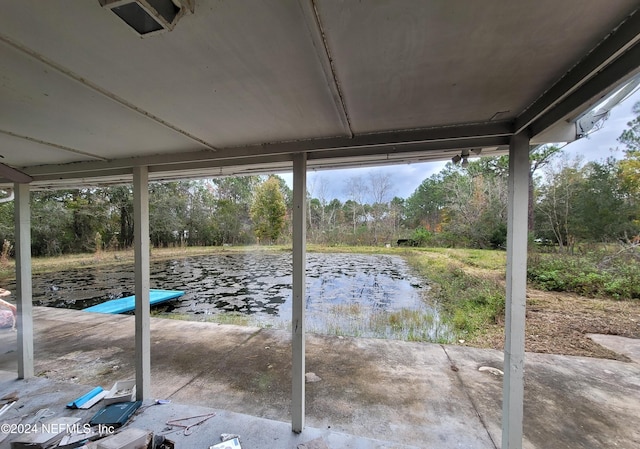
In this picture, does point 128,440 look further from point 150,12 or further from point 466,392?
point 466,392

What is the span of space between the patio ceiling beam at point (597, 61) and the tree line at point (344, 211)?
720 centimetres

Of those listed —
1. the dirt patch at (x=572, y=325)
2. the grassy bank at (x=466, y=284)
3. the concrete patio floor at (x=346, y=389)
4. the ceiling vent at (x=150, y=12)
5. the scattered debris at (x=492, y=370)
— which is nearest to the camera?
the ceiling vent at (x=150, y=12)

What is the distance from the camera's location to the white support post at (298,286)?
177 centimetres

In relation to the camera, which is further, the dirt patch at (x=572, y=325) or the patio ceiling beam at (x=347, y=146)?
the dirt patch at (x=572, y=325)

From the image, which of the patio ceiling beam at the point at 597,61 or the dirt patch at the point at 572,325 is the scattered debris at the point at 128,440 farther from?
the dirt patch at the point at 572,325

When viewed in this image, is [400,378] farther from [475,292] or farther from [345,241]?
[345,241]

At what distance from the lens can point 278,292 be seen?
7.58 m

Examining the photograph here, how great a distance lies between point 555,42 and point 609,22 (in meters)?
0.11

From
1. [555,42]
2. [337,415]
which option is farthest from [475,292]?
[555,42]

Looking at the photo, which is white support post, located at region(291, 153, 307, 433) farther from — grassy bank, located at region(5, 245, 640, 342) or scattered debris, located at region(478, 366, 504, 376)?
grassy bank, located at region(5, 245, 640, 342)

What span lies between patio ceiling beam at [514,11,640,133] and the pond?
12.5 feet

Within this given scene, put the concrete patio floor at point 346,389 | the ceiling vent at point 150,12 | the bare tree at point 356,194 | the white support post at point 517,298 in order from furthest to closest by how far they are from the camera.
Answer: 1. the bare tree at point 356,194
2. the concrete patio floor at point 346,389
3. the white support post at point 517,298
4. the ceiling vent at point 150,12

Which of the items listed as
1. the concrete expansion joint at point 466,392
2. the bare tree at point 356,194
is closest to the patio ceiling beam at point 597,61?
the concrete expansion joint at point 466,392

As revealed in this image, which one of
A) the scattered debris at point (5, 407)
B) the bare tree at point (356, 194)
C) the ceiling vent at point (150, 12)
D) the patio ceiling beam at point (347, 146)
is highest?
the bare tree at point (356, 194)
